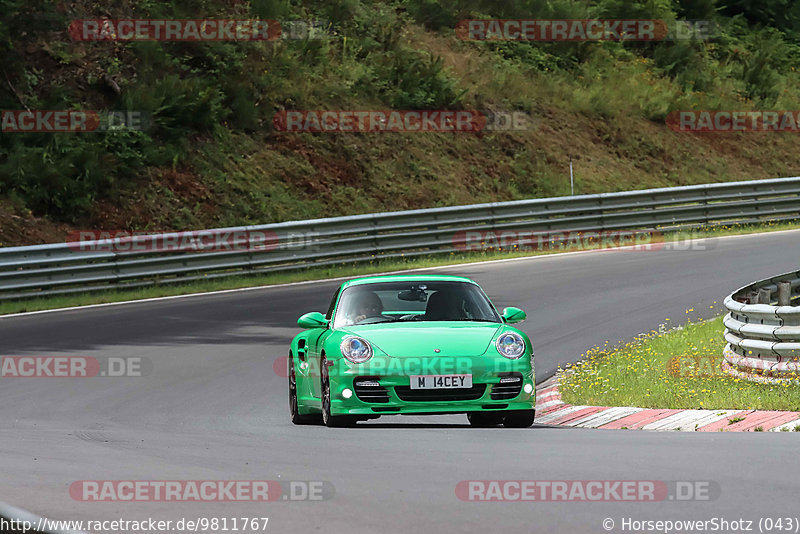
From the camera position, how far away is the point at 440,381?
10.2 metres

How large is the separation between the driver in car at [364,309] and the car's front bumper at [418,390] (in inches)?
33.3

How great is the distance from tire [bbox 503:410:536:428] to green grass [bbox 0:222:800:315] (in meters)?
11.9

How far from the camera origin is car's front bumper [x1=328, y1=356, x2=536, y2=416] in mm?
10242

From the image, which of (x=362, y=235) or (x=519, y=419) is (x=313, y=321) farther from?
(x=362, y=235)

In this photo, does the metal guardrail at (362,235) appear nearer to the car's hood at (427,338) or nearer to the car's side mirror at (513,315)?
the car's hood at (427,338)

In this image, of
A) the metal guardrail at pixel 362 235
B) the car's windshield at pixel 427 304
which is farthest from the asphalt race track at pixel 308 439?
the metal guardrail at pixel 362 235

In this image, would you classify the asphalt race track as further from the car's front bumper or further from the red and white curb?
the red and white curb

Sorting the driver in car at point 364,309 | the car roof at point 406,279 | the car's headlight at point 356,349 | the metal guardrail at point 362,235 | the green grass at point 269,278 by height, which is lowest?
the green grass at point 269,278

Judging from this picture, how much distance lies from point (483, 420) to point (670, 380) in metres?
2.23

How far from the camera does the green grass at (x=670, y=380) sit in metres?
11.0

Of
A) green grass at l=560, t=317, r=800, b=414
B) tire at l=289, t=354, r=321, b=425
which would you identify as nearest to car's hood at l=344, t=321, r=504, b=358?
tire at l=289, t=354, r=321, b=425

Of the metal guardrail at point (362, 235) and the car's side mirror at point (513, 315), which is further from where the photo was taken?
the metal guardrail at point (362, 235)

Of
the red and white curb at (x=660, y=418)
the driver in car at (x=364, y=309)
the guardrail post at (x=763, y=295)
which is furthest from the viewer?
the guardrail post at (x=763, y=295)

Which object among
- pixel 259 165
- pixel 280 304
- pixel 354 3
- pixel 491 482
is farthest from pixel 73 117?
pixel 491 482
